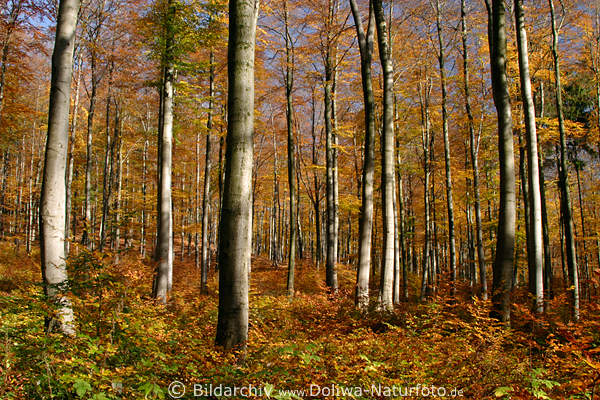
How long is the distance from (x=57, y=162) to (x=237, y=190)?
3023mm

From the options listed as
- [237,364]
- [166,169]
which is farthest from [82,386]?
[166,169]

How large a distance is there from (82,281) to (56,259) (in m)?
1.25

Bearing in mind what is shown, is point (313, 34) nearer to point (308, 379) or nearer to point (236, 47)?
point (236, 47)

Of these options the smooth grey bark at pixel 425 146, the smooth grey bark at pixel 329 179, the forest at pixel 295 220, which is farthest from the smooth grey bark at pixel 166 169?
the smooth grey bark at pixel 425 146

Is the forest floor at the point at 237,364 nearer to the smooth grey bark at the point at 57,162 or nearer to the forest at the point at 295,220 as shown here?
the forest at the point at 295,220

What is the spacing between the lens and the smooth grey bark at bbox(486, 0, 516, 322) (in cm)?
590

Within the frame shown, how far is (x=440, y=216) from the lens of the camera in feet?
67.4

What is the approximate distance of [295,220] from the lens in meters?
12.4

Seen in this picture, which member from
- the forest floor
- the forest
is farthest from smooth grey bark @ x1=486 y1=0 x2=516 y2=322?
the forest floor

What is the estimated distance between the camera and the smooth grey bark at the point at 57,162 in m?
4.54

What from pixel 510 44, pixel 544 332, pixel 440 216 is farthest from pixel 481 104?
pixel 544 332

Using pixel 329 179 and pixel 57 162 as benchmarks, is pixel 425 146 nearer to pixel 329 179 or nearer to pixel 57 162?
pixel 329 179

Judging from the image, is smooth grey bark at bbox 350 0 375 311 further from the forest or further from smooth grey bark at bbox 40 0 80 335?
smooth grey bark at bbox 40 0 80 335

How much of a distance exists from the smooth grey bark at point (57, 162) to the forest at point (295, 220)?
1.1 inches
